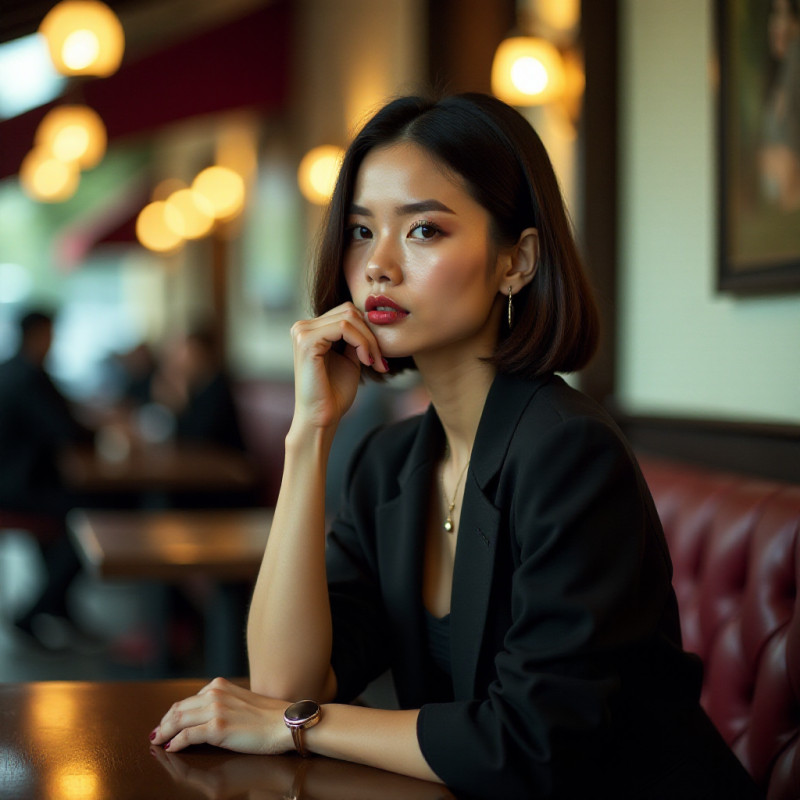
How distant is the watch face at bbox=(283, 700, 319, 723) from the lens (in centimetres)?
133

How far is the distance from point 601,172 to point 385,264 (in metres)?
1.82

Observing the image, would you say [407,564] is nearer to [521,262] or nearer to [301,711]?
[301,711]

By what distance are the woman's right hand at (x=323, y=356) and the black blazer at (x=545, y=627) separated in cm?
18

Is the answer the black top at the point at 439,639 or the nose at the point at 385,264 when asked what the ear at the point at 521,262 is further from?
the black top at the point at 439,639

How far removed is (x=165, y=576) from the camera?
3.01 meters

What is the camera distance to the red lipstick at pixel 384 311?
5.13 feet

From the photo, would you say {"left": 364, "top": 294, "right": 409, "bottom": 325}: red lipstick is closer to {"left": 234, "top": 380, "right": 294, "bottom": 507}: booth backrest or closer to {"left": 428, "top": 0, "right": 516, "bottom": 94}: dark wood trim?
{"left": 428, "top": 0, "right": 516, "bottom": 94}: dark wood trim

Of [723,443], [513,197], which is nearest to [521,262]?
[513,197]

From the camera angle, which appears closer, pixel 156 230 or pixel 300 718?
pixel 300 718

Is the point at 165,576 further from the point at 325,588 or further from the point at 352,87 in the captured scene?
the point at 352,87

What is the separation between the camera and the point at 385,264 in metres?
1.54

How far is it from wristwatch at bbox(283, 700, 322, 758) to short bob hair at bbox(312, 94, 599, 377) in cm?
57

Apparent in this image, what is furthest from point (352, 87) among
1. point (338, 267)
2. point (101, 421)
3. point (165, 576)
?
point (338, 267)

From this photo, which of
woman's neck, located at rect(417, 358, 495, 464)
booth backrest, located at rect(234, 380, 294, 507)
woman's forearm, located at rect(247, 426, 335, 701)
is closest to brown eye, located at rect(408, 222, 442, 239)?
woman's neck, located at rect(417, 358, 495, 464)
